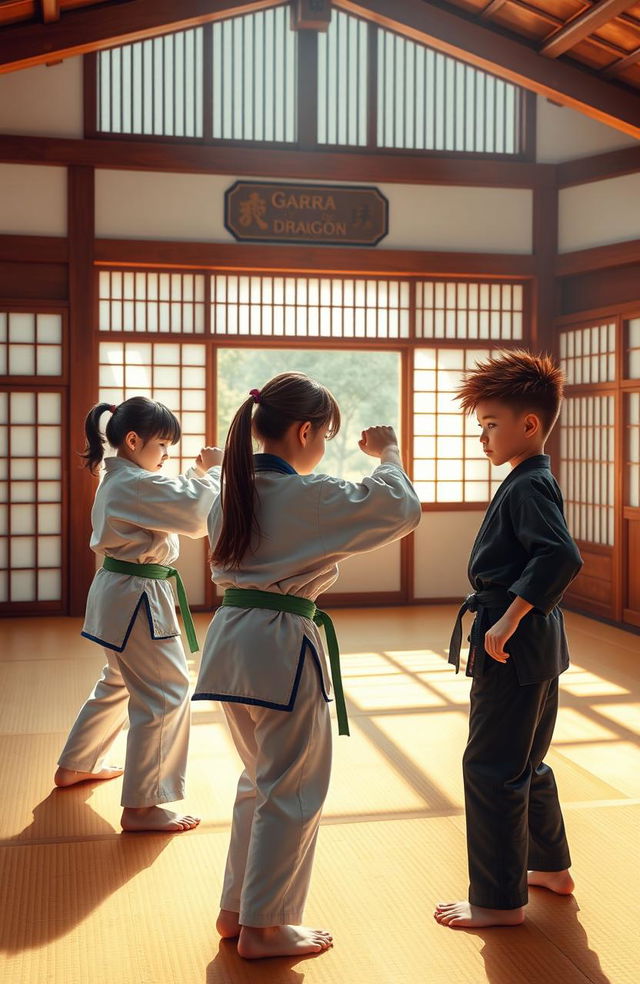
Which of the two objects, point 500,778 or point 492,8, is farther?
point 492,8

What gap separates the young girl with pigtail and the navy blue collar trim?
643mm

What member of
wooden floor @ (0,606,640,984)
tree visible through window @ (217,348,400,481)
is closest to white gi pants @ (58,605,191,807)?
wooden floor @ (0,606,640,984)

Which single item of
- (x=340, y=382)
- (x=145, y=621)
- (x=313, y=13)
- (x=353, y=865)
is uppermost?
(x=313, y=13)

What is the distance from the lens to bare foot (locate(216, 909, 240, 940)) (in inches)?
80.1

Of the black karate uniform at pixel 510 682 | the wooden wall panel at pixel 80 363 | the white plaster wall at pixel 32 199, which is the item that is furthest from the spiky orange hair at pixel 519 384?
the white plaster wall at pixel 32 199

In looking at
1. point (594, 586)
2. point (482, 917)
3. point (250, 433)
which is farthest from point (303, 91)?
point (482, 917)

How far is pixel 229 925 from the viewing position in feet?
6.68

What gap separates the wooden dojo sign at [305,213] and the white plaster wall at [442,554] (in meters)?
1.87

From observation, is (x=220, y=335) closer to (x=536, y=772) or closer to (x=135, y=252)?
(x=135, y=252)

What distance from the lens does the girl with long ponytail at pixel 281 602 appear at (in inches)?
73.2

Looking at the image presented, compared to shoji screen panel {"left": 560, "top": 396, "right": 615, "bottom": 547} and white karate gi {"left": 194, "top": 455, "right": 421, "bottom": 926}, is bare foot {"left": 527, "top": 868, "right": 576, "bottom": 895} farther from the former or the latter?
shoji screen panel {"left": 560, "top": 396, "right": 615, "bottom": 547}

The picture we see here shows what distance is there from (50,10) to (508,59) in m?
2.48

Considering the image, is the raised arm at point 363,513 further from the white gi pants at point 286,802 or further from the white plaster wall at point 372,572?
the white plaster wall at point 372,572

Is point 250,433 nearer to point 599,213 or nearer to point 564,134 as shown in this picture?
point 599,213
